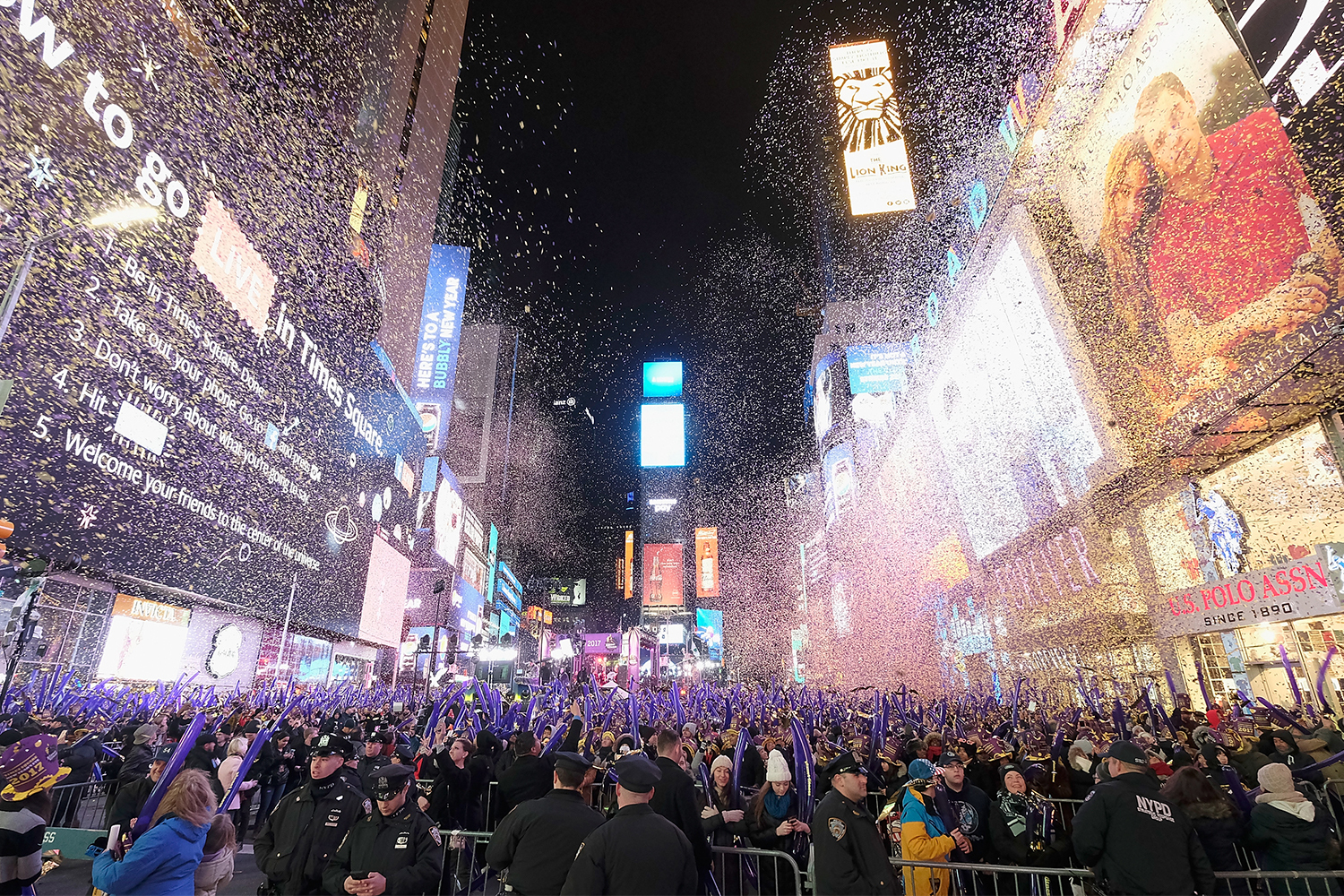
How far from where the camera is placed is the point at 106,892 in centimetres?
367

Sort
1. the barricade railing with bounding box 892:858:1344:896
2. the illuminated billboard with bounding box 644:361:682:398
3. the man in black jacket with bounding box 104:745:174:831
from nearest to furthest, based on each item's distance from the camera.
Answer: the barricade railing with bounding box 892:858:1344:896 < the man in black jacket with bounding box 104:745:174:831 < the illuminated billboard with bounding box 644:361:682:398

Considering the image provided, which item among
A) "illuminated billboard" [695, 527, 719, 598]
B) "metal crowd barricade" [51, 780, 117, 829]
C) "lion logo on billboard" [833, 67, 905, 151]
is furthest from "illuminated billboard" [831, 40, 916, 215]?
"illuminated billboard" [695, 527, 719, 598]

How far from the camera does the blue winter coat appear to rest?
3.62 metres

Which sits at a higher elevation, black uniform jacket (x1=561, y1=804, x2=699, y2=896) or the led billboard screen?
the led billboard screen

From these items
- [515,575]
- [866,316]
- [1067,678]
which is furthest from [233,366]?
[515,575]

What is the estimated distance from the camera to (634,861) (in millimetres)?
3188

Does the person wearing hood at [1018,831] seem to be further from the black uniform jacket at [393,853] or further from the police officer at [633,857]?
the black uniform jacket at [393,853]

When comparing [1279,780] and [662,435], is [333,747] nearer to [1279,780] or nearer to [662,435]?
[1279,780]

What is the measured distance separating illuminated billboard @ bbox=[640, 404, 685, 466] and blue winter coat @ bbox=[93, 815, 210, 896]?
206 ft

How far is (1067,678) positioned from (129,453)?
31.7m

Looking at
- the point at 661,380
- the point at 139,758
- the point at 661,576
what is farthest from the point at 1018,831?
the point at 661,576

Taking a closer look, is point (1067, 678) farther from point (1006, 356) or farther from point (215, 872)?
point (215, 872)

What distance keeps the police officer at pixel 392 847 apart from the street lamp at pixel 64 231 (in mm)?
8938

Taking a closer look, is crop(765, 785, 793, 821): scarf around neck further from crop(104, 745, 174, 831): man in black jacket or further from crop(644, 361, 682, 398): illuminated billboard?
crop(644, 361, 682, 398): illuminated billboard
